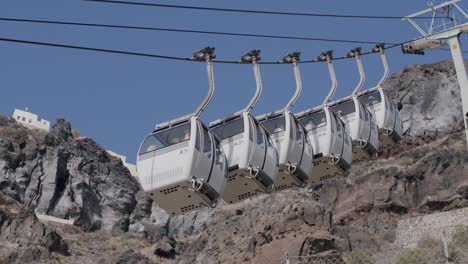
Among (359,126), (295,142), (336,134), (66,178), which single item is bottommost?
(295,142)

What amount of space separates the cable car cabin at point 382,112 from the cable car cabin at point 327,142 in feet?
13.2

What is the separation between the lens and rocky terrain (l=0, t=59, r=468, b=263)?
36.8m

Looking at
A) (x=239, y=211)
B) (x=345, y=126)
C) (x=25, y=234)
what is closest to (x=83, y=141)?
(x=25, y=234)

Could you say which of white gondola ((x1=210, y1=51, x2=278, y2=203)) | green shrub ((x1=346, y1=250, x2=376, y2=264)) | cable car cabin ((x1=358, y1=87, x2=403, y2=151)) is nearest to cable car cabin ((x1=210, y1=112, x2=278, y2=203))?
white gondola ((x1=210, y1=51, x2=278, y2=203))

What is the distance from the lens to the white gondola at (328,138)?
23688 millimetres

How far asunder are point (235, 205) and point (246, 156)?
39924mm

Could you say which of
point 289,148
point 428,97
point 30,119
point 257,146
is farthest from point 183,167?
point 30,119

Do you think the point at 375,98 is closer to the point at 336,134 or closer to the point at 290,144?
the point at 336,134

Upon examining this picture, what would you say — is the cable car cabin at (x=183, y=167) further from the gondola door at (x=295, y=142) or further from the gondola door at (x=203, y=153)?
the gondola door at (x=295, y=142)

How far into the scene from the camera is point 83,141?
10381cm

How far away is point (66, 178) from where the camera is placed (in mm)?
94875

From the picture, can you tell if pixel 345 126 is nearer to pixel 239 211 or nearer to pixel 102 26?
pixel 102 26

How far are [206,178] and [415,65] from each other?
8400 centimetres

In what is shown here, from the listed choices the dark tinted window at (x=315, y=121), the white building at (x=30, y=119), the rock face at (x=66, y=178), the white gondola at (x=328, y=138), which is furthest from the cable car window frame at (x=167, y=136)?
the white building at (x=30, y=119)
